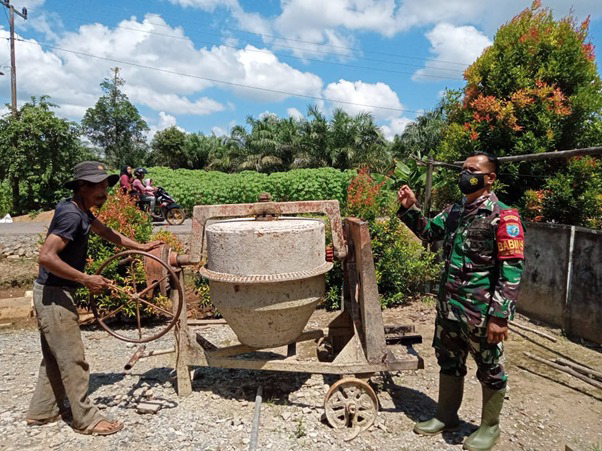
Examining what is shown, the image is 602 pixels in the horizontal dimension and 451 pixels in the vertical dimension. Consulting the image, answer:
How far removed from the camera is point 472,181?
2939 mm

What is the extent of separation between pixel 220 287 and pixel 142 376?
1.59m

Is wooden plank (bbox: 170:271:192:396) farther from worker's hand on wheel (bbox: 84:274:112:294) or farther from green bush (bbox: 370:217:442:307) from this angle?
green bush (bbox: 370:217:442:307)

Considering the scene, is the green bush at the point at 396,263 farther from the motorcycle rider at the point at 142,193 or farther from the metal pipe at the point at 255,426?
the motorcycle rider at the point at 142,193

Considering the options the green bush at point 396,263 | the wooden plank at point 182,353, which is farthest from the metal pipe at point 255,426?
the green bush at point 396,263

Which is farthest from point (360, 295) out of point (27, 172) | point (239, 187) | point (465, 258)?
point (27, 172)

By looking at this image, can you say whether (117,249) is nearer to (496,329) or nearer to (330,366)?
(330,366)

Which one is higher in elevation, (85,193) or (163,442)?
(85,193)

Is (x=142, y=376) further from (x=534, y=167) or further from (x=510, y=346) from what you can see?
(x=534, y=167)

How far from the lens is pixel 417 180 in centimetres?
1286

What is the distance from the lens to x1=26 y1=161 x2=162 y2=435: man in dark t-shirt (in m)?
3.05

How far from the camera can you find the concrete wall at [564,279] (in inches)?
195

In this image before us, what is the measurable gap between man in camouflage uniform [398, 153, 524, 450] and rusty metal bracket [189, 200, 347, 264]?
3.03 feet

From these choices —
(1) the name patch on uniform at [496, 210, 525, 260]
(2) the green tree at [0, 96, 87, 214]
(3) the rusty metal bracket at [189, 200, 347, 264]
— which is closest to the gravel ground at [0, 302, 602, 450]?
(3) the rusty metal bracket at [189, 200, 347, 264]

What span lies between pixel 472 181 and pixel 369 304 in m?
1.25
